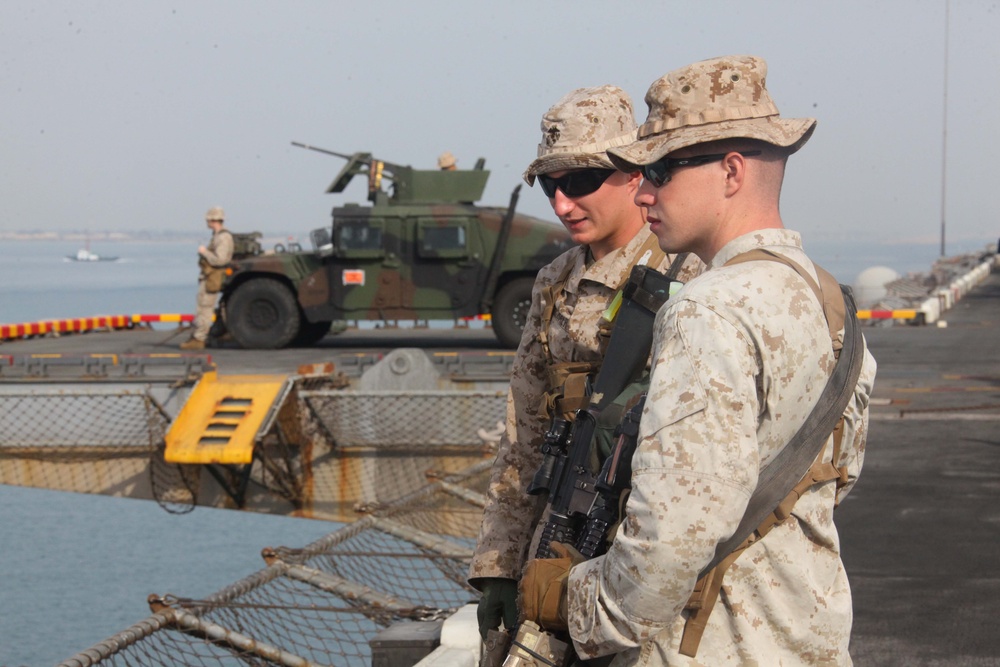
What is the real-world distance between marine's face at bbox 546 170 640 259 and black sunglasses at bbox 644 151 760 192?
83 centimetres

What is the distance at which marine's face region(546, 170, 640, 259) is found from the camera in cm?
291

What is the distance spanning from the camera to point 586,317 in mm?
2820

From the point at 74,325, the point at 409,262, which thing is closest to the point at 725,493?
the point at 409,262

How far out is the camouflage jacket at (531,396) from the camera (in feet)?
9.27

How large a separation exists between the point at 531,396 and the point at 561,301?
8.8 inches

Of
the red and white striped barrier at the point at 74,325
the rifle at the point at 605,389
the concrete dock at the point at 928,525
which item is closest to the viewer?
the rifle at the point at 605,389

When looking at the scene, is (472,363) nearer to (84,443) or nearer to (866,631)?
(84,443)

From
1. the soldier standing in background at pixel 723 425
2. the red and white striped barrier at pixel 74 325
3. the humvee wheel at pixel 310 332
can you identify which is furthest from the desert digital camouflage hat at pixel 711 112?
the red and white striped barrier at pixel 74 325

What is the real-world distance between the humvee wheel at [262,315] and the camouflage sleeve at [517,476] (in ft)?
41.0

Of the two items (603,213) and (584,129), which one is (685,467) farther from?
(584,129)

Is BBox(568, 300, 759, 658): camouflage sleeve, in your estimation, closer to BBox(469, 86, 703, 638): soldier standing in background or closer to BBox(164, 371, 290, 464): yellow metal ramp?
BBox(469, 86, 703, 638): soldier standing in background

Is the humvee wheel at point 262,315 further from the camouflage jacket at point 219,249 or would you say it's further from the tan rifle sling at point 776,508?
the tan rifle sling at point 776,508

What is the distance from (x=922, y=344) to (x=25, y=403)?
401 inches

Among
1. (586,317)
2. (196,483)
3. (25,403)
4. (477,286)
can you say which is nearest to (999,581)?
(586,317)
